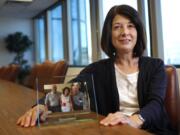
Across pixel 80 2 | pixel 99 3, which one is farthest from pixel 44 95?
pixel 80 2

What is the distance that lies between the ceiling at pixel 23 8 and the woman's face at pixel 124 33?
5.58m

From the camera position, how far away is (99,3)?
17.1 ft

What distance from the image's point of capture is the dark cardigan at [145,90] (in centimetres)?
126

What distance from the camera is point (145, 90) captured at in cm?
138

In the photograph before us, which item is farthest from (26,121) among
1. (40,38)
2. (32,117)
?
(40,38)

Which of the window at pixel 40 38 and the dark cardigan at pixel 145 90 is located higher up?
the window at pixel 40 38

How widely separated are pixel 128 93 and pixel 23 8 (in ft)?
22.6

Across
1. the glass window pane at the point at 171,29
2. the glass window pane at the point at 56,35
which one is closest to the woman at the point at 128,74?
the glass window pane at the point at 171,29

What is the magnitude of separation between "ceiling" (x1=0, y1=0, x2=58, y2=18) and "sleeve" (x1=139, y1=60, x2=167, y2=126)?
577cm

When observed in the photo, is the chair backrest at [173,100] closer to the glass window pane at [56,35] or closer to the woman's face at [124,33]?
the woman's face at [124,33]

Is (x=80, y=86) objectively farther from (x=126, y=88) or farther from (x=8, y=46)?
(x=8, y=46)

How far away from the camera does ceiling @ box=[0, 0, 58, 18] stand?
700 centimetres

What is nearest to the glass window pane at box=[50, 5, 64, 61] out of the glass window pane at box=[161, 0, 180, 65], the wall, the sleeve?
the wall

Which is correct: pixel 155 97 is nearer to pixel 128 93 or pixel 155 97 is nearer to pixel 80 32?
pixel 128 93
